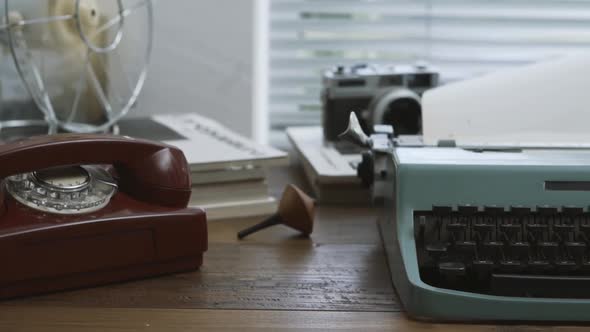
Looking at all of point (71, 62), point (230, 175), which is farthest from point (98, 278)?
point (71, 62)

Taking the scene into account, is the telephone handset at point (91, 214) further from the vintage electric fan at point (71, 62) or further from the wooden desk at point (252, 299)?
the vintage electric fan at point (71, 62)

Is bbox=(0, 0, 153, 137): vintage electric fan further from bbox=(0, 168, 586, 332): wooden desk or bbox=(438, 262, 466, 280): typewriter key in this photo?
bbox=(438, 262, 466, 280): typewriter key

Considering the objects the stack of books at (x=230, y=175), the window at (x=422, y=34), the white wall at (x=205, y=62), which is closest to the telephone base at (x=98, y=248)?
the stack of books at (x=230, y=175)

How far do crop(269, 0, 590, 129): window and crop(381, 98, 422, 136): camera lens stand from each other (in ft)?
1.24

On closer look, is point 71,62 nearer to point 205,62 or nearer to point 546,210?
point 205,62

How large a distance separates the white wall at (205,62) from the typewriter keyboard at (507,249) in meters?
0.74

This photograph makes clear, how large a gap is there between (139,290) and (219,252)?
0.14 metres

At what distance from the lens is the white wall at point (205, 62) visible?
4.54ft

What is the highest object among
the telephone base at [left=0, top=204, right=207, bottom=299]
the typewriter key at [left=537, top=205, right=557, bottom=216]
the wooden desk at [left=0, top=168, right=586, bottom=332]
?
the typewriter key at [left=537, top=205, right=557, bottom=216]

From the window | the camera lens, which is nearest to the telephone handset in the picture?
the camera lens

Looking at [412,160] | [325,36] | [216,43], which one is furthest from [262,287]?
[325,36]

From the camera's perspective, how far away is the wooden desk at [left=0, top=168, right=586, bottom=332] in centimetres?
69

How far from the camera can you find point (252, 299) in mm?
750

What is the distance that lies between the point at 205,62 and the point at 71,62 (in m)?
0.28
